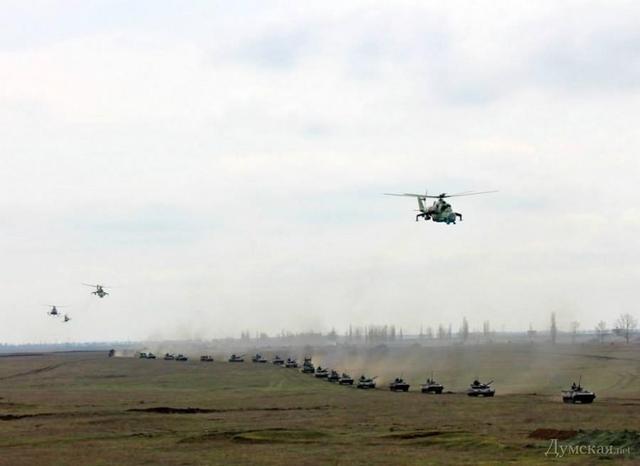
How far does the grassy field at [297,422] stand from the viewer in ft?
144

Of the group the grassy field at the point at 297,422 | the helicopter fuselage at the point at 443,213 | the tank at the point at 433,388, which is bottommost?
the grassy field at the point at 297,422

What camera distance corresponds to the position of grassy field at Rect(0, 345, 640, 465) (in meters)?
43.8

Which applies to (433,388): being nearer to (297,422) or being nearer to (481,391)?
(481,391)

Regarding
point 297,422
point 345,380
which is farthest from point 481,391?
point 345,380

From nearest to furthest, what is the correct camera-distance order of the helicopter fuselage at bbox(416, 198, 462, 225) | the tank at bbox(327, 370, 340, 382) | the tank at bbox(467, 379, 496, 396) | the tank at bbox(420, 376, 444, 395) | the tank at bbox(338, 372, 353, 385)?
1. the helicopter fuselage at bbox(416, 198, 462, 225)
2. the tank at bbox(467, 379, 496, 396)
3. the tank at bbox(420, 376, 444, 395)
4. the tank at bbox(338, 372, 353, 385)
5. the tank at bbox(327, 370, 340, 382)

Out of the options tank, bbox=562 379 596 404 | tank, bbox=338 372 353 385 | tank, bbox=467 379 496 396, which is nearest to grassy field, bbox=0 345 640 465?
tank, bbox=467 379 496 396

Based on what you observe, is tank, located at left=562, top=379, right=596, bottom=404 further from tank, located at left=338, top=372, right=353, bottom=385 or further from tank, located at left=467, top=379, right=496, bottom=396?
tank, located at left=338, top=372, right=353, bottom=385

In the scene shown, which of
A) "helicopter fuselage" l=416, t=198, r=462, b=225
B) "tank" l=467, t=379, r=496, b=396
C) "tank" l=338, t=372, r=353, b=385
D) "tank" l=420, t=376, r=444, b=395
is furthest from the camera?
"tank" l=338, t=372, r=353, b=385

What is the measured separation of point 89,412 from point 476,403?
97.0 feet

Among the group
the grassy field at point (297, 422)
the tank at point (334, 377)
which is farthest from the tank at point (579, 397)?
the tank at point (334, 377)

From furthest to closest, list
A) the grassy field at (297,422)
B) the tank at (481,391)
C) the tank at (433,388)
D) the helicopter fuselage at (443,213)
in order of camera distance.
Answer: the tank at (433,388)
the tank at (481,391)
the helicopter fuselage at (443,213)
the grassy field at (297,422)

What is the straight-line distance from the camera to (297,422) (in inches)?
2330

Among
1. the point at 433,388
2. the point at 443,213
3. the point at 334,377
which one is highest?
the point at 443,213

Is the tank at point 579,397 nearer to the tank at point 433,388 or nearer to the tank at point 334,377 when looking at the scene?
the tank at point 433,388
